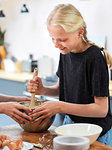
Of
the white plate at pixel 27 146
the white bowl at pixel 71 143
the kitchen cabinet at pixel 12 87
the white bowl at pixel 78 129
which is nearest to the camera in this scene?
the white bowl at pixel 71 143

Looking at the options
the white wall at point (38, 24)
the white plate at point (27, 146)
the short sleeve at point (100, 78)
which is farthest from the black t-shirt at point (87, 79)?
the white wall at point (38, 24)

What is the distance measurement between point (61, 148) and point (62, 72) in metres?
0.78

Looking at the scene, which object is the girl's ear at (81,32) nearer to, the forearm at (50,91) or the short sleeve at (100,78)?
the short sleeve at (100,78)


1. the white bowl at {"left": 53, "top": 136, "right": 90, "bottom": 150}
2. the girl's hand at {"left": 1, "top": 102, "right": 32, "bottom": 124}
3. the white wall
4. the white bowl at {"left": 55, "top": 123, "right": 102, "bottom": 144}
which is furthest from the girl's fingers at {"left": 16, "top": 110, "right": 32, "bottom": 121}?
the white wall

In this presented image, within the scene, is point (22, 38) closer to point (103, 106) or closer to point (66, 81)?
point (66, 81)

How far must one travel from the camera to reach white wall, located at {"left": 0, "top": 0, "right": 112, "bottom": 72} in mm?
3416

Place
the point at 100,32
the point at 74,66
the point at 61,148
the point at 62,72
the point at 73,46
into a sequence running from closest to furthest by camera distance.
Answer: the point at 61,148 < the point at 73,46 < the point at 74,66 < the point at 62,72 < the point at 100,32

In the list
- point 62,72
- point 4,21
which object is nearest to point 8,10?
point 4,21

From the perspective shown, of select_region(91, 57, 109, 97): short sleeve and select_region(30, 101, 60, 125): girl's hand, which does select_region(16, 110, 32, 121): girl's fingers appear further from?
select_region(91, 57, 109, 97): short sleeve

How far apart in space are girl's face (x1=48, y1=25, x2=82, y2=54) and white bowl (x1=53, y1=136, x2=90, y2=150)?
0.52 m

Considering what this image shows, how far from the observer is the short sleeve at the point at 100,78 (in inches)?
55.0

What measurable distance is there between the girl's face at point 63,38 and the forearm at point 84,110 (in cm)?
26

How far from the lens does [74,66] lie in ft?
5.10

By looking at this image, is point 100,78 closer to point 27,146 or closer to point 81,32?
point 81,32
